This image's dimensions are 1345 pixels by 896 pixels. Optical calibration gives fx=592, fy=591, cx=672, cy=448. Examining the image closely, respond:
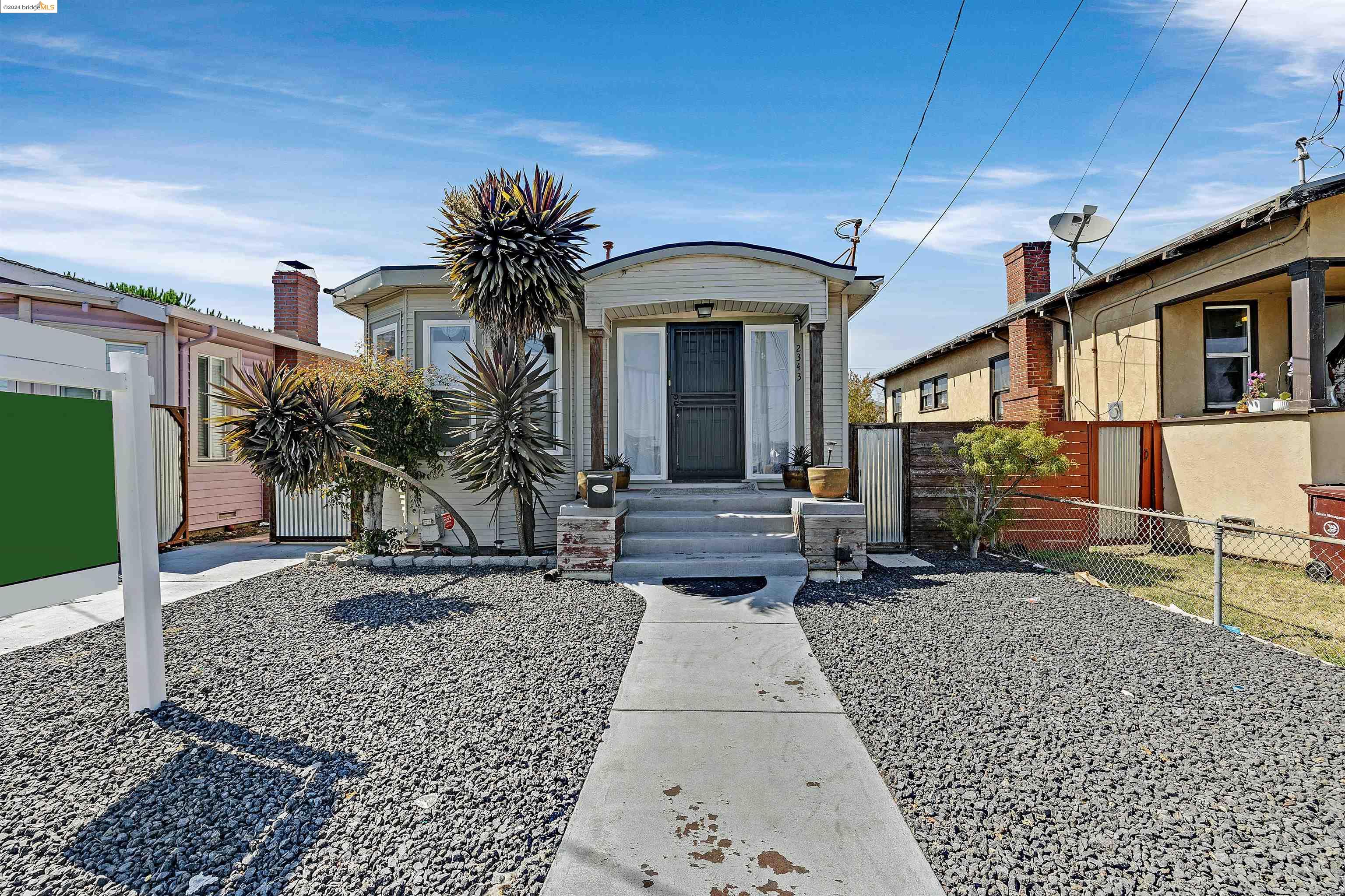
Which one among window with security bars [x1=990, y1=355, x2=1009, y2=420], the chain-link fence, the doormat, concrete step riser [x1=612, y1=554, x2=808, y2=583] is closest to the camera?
the chain-link fence

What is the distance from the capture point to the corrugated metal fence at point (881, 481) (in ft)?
25.7

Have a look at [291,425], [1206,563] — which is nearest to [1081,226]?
[1206,563]

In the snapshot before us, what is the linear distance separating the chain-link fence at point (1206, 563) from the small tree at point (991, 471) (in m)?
0.39

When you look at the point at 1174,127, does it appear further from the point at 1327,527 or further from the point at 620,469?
the point at 620,469

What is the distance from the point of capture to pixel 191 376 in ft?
31.9

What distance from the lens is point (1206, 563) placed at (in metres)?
7.11

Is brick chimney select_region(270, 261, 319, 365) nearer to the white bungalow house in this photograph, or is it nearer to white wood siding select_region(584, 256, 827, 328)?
the white bungalow house

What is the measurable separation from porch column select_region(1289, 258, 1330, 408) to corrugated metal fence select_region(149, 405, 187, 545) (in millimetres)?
14167

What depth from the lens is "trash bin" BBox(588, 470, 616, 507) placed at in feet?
21.5

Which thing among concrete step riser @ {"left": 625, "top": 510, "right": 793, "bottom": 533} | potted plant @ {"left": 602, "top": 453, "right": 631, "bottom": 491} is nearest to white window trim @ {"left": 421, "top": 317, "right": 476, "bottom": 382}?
potted plant @ {"left": 602, "top": 453, "right": 631, "bottom": 491}

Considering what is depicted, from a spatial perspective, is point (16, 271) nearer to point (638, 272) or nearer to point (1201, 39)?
point (638, 272)

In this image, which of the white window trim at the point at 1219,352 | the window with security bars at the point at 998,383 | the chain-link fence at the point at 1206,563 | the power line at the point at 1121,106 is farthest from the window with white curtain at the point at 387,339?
the white window trim at the point at 1219,352

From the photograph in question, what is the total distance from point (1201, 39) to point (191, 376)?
49.3 ft

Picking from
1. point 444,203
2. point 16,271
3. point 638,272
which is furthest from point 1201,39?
point 16,271
